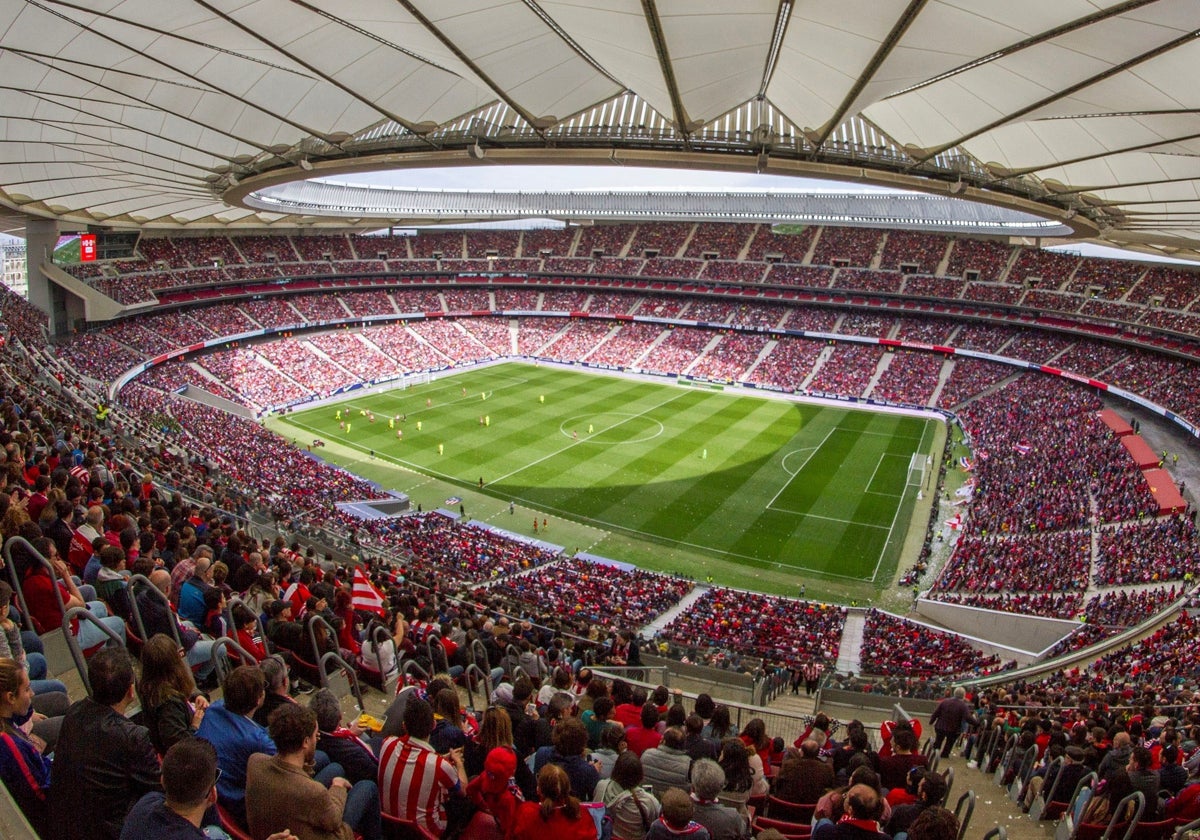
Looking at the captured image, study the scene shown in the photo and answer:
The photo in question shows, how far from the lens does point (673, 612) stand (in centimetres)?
2512

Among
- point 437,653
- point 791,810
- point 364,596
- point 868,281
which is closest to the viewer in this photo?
point 791,810

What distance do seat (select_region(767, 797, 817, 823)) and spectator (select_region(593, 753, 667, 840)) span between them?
175cm

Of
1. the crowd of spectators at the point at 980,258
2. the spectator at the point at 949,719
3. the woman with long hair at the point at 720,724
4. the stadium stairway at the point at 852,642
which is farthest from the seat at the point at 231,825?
the crowd of spectators at the point at 980,258

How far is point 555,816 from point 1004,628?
77.7 feet

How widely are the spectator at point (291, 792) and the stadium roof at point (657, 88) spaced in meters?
10.7

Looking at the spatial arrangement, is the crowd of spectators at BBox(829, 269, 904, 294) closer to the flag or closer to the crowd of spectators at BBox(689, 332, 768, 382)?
the crowd of spectators at BBox(689, 332, 768, 382)

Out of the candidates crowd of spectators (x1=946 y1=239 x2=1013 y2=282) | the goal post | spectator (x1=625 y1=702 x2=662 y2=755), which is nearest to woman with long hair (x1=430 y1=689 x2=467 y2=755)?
spectator (x1=625 y1=702 x2=662 y2=755)

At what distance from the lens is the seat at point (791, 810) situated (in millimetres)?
6077

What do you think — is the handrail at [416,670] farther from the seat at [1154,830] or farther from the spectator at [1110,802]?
the seat at [1154,830]

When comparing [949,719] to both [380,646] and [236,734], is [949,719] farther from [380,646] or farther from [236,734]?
[236,734]

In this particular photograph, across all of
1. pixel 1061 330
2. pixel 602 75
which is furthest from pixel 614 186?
pixel 602 75

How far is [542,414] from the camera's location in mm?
50094

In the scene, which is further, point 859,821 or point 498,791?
point 859,821

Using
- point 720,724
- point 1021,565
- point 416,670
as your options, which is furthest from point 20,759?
point 1021,565
